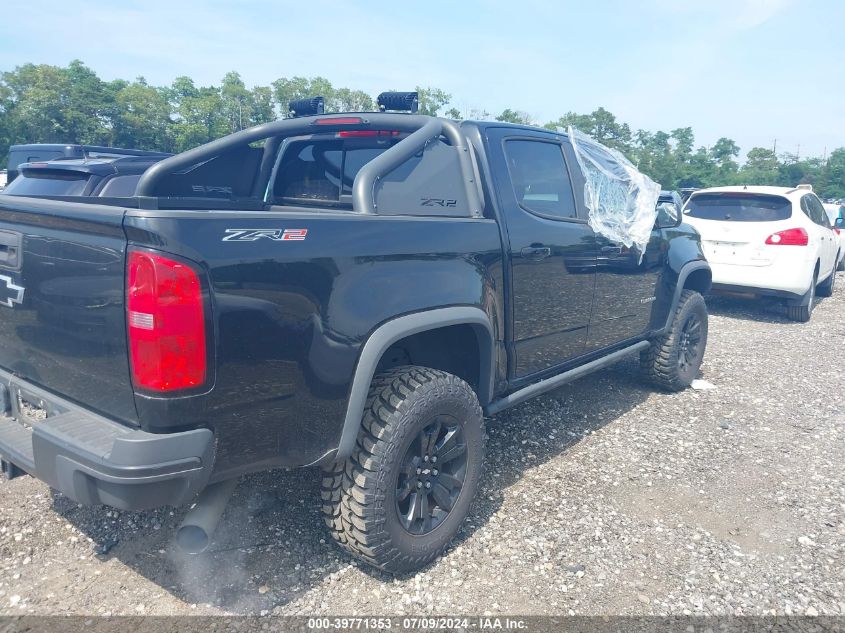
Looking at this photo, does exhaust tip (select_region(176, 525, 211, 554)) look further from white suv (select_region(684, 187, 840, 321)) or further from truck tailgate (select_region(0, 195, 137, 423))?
white suv (select_region(684, 187, 840, 321))

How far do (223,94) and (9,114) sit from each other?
16.9 meters

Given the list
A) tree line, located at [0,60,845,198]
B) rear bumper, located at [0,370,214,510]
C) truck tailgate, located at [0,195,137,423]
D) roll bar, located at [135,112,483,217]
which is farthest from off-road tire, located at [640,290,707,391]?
tree line, located at [0,60,845,198]

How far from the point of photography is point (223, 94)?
5588cm

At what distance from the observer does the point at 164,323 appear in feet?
6.40

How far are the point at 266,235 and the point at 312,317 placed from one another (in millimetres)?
334

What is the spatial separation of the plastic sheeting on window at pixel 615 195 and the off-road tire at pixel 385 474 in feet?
6.01

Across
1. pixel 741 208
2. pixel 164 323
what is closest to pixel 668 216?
pixel 164 323

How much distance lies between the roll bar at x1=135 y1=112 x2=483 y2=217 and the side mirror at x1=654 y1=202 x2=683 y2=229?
80.5 inches

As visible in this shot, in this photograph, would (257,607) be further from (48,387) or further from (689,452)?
(689,452)

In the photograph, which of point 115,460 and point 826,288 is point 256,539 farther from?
point 826,288

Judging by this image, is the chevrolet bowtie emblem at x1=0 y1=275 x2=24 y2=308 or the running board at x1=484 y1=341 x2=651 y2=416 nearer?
the chevrolet bowtie emblem at x1=0 y1=275 x2=24 y2=308

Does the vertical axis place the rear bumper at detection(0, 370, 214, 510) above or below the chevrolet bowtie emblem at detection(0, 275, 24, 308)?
below

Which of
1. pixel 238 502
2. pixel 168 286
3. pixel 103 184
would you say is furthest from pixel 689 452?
pixel 103 184

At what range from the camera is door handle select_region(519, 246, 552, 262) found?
10.9 ft
